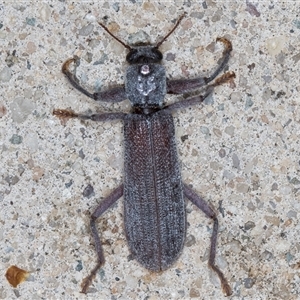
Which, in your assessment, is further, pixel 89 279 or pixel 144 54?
pixel 89 279

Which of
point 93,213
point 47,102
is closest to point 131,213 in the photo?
point 93,213

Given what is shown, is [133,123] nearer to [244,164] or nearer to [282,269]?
[244,164]

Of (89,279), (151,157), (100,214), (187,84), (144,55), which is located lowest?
(89,279)

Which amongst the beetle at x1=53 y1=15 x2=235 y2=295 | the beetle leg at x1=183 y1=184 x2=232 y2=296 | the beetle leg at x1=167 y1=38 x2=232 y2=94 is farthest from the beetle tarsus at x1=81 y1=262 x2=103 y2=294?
the beetle leg at x1=167 y1=38 x2=232 y2=94

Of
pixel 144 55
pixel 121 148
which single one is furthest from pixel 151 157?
pixel 144 55

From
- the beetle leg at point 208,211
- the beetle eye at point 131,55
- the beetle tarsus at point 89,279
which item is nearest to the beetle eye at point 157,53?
the beetle eye at point 131,55

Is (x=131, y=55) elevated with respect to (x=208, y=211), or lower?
elevated

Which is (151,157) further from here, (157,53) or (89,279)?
(89,279)
